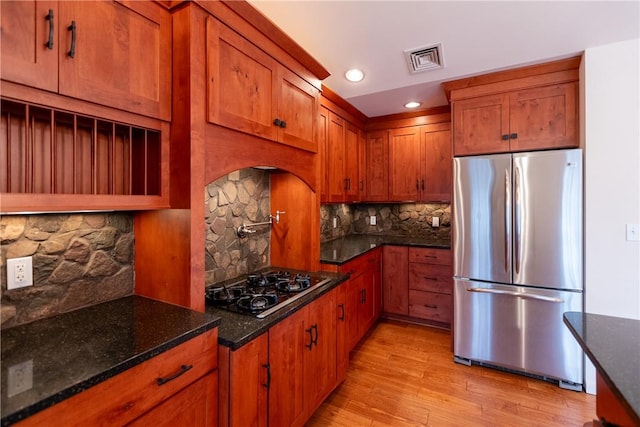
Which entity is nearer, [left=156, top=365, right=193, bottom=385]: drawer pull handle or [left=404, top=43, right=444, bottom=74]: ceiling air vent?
[left=156, top=365, right=193, bottom=385]: drawer pull handle

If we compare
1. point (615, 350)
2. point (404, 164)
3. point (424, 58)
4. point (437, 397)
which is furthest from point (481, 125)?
point (437, 397)

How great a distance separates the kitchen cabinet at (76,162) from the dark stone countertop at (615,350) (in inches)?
67.9

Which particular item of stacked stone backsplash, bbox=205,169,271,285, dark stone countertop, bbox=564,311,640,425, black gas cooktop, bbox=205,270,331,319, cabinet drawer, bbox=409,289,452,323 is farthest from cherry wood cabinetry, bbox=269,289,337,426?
cabinet drawer, bbox=409,289,452,323

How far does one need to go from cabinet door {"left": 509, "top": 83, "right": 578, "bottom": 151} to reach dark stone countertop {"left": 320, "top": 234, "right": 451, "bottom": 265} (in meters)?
1.26

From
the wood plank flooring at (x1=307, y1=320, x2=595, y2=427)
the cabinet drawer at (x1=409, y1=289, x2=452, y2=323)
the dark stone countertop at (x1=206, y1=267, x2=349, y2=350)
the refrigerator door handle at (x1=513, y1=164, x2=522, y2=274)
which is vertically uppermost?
the refrigerator door handle at (x1=513, y1=164, x2=522, y2=274)

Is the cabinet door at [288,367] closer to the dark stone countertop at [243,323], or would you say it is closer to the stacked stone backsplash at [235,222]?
the dark stone countertop at [243,323]

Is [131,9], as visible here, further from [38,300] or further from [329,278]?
[329,278]

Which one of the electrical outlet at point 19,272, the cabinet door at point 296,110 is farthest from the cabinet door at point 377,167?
the electrical outlet at point 19,272

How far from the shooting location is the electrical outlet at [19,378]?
78cm

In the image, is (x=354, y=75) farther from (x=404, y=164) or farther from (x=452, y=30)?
(x=404, y=164)

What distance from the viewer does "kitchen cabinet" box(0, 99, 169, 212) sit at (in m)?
1.09

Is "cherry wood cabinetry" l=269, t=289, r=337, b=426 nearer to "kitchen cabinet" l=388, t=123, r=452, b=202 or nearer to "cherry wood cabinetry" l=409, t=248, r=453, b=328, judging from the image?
"cherry wood cabinetry" l=409, t=248, r=453, b=328

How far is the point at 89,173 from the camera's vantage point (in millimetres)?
1383

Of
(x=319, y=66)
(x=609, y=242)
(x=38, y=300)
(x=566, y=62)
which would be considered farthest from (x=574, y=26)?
(x=38, y=300)
